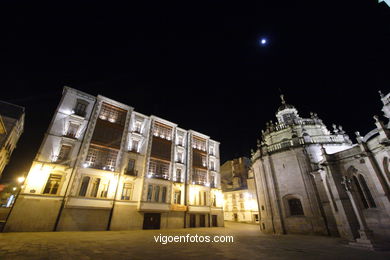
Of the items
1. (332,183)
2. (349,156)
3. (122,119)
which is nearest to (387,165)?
(349,156)

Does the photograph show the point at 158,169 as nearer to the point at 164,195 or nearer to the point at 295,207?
the point at 164,195

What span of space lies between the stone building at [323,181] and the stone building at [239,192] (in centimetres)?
1789

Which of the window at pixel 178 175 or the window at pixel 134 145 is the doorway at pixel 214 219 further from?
the window at pixel 134 145

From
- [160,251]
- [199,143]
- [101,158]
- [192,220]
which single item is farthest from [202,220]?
[160,251]

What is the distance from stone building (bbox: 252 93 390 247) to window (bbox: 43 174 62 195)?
85.6 feet

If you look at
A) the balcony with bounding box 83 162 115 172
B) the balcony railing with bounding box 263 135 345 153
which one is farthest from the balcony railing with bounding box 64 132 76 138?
the balcony railing with bounding box 263 135 345 153

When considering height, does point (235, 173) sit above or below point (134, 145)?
above

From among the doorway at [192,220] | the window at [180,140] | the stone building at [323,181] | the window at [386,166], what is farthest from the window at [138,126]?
the window at [386,166]

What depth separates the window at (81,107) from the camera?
77.7 ft

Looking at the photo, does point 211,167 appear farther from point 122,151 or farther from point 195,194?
point 122,151

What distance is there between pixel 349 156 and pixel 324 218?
770 cm

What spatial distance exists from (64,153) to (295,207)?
29642 mm

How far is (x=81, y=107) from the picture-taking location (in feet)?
80.0

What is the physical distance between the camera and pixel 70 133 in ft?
73.6
